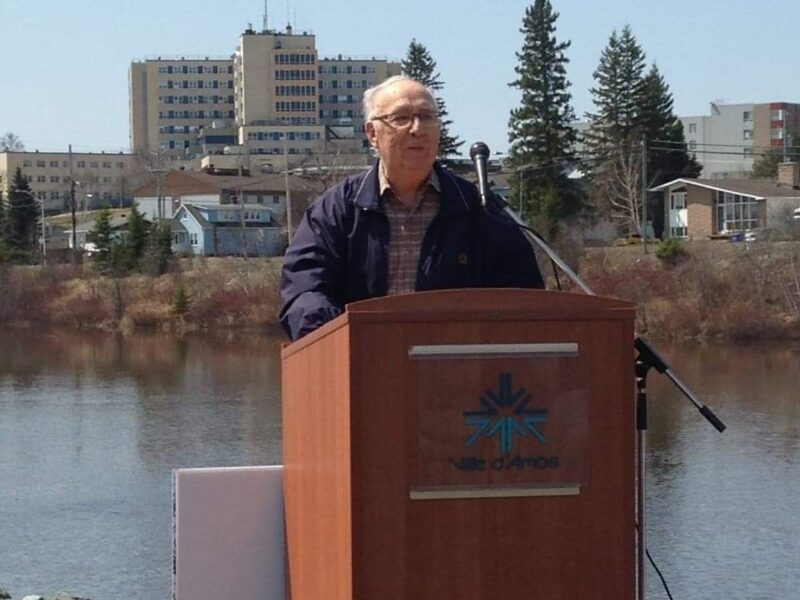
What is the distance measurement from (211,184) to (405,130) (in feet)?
272

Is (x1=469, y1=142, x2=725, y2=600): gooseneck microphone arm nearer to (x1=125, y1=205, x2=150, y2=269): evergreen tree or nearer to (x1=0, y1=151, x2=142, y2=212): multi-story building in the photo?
(x1=125, y1=205, x2=150, y2=269): evergreen tree

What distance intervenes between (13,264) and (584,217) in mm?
22548

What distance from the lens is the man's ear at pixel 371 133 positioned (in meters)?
3.17

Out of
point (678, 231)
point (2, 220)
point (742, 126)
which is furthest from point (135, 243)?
point (742, 126)

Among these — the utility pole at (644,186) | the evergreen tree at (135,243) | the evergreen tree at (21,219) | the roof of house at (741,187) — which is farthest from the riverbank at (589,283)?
the roof of house at (741,187)

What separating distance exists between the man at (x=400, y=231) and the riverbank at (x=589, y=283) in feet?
117

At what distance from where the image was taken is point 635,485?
8.28ft

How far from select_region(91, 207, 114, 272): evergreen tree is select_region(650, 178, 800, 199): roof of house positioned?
74.7 ft

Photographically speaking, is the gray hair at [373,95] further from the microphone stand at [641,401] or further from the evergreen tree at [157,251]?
the evergreen tree at [157,251]

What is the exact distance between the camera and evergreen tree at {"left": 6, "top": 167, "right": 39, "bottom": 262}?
66.2 metres

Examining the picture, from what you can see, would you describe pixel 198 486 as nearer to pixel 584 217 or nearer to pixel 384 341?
pixel 384 341

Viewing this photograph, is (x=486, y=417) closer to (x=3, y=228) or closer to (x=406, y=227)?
(x=406, y=227)

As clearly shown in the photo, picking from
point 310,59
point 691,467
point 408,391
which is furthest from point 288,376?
point 310,59

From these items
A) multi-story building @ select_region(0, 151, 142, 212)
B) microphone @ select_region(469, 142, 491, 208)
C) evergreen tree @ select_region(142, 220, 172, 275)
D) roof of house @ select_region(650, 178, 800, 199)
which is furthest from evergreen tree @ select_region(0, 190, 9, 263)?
microphone @ select_region(469, 142, 491, 208)
